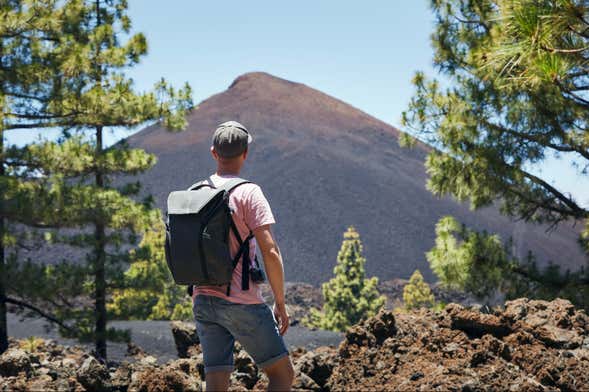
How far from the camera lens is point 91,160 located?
1238 centimetres

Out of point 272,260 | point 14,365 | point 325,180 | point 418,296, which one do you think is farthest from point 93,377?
point 325,180

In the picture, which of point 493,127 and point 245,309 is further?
point 493,127

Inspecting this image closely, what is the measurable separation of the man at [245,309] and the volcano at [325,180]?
153 feet

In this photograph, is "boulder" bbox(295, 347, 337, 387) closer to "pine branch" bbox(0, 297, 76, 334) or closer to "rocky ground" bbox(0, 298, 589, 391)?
"rocky ground" bbox(0, 298, 589, 391)

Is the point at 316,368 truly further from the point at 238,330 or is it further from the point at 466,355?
the point at 238,330

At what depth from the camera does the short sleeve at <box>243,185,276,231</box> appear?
333 cm

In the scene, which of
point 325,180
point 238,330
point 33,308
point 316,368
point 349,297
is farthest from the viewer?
point 325,180

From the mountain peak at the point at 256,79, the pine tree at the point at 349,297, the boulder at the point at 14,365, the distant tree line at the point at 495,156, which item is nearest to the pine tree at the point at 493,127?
the distant tree line at the point at 495,156

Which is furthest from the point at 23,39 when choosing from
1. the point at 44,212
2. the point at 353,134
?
the point at 353,134

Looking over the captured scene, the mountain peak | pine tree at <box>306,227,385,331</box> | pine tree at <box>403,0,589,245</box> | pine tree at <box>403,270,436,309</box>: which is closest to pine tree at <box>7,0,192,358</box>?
pine tree at <box>403,0,589,245</box>

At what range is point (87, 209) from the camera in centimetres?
1174

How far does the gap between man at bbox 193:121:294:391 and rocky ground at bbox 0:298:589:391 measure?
224 centimetres

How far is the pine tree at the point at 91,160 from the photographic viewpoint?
11914 millimetres

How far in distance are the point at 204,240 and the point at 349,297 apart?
70.8 feet
